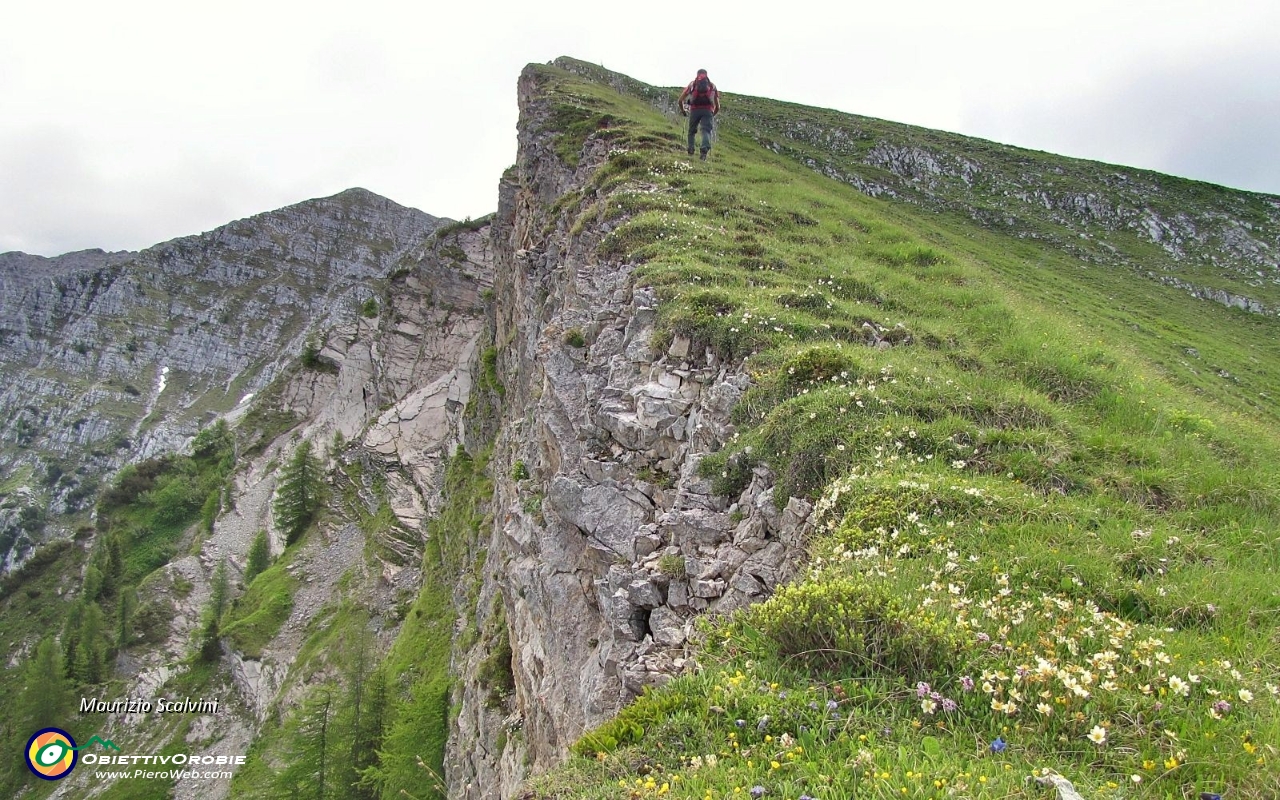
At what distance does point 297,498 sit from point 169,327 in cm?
12408

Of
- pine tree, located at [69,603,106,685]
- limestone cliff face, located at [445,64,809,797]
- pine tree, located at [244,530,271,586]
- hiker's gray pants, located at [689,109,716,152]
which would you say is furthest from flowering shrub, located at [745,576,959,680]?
pine tree, located at [69,603,106,685]

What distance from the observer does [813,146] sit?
49.7 meters

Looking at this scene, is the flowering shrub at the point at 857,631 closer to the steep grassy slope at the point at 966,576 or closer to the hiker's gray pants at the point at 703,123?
the steep grassy slope at the point at 966,576

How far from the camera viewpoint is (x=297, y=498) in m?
60.7

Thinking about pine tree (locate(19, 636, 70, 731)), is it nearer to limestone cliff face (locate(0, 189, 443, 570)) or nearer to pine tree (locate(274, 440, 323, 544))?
pine tree (locate(274, 440, 323, 544))

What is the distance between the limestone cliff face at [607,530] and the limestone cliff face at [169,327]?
450 ft

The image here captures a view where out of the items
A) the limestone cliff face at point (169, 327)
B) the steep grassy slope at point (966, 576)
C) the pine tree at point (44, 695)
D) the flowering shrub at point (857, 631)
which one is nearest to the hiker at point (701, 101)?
the steep grassy slope at point (966, 576)

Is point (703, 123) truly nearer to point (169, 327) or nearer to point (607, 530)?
point (607, 530)

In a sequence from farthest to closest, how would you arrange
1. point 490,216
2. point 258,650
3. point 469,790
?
point 490,216 < point 258,650 < point 469,790

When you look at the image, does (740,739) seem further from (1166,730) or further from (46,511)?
(46,511)

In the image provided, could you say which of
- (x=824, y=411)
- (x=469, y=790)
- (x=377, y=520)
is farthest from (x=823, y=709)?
(x=377, y=520)

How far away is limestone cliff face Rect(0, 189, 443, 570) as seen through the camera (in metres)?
134

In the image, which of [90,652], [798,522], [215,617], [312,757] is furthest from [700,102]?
[90,652]

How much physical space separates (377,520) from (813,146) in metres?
53.2
